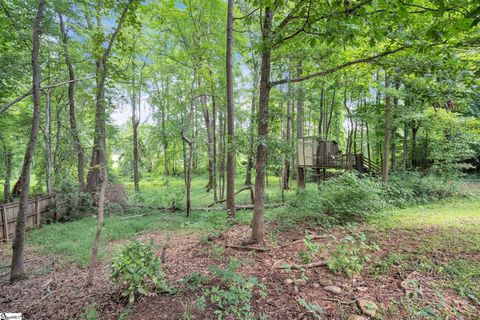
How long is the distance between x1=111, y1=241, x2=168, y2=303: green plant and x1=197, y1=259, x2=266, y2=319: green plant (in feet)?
2.31

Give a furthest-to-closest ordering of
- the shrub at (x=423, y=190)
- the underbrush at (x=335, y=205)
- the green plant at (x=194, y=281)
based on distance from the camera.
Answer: the shrub at (x=423, y=190) → the underbrush at (x=335, y=205) → the green plant at (x=194, y=281)

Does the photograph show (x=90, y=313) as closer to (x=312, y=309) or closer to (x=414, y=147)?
(x=312, y=309)

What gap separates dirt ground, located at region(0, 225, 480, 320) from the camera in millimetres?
2691

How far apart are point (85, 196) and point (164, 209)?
3418 millimetres

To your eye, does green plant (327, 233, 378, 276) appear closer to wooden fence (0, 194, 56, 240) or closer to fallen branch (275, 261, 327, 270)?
fallen branch (275, 261, 327, 270)

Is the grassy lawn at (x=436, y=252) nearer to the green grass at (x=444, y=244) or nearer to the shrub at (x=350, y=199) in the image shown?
the green grass at (x=444, y=244)

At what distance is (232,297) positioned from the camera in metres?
2.70

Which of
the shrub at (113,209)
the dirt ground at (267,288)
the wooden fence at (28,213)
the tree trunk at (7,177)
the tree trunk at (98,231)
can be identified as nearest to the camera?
the dirt ground at (267,288)

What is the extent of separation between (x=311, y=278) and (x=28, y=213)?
975 cm

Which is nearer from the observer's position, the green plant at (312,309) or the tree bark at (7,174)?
the green plant at (312,309)

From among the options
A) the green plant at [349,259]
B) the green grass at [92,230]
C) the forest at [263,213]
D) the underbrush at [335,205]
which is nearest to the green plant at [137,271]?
the forest at [263,213]

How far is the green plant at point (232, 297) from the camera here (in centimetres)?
260

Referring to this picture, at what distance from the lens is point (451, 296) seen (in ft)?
9.55

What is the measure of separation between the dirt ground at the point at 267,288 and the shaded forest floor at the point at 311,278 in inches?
0.5
